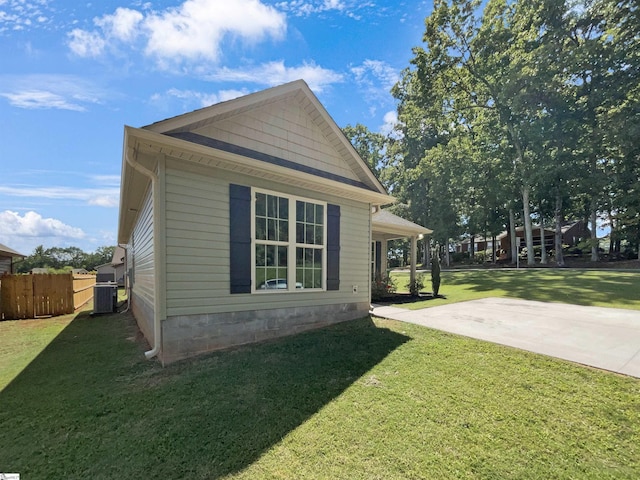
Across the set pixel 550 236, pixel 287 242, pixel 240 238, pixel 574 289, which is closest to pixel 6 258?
pixel 240 238

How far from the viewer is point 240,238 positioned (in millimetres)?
5031

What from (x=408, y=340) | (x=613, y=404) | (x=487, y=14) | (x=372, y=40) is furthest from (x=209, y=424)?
(x=487, y=14)

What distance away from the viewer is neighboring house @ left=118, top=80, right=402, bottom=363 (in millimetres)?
4480

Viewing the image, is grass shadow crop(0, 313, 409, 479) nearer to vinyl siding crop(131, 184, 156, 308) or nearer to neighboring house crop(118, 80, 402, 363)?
neighboring house crop(118, 80, 402, 363)

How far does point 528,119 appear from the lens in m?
20.0

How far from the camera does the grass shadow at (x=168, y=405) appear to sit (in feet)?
8.30

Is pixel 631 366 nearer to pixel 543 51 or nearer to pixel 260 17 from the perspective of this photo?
pixel 260 17

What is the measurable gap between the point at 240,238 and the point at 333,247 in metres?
2.19

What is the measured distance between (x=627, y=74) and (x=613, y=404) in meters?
21.8

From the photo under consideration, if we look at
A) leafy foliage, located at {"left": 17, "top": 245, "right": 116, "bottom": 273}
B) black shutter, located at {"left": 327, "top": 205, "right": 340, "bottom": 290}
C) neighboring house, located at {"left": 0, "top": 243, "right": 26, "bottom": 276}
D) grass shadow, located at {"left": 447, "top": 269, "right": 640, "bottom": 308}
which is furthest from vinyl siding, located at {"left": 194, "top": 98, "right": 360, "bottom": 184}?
leafy foliage, located at {"left": 17, "top": 245, "right": 116, "bottom": 273}

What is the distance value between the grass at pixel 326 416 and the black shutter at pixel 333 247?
183 cm

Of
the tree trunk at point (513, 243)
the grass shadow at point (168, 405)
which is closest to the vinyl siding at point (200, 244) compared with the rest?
the grass shadow at point (168, 405)

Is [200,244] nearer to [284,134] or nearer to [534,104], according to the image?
[284,134]

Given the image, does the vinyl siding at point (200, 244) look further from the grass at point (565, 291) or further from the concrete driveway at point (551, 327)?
the grass at point (565, 291)
